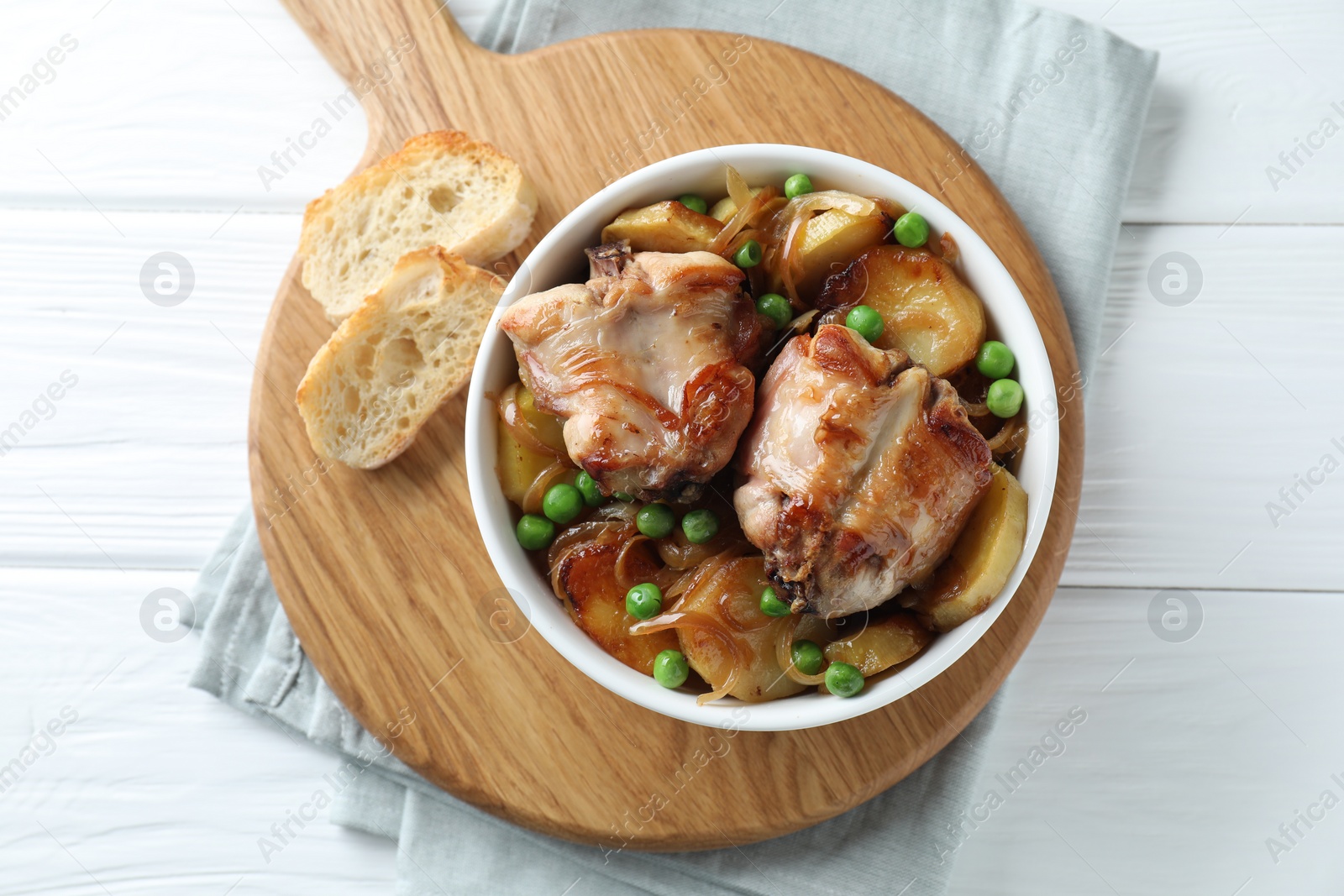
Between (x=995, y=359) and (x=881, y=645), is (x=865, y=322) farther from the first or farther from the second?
(x=881, y=645)

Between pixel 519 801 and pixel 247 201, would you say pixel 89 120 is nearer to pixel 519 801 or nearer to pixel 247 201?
pixel 247 201

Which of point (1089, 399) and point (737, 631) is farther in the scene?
point (1089, 399)

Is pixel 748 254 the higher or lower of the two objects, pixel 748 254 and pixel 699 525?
the higher

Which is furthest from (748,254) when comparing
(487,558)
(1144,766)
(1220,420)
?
(1144,766)

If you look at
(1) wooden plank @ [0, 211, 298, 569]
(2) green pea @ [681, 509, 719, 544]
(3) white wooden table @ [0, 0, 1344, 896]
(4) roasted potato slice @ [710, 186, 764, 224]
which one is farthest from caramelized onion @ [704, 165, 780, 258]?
(1) wooden plank @ [0, 211, 298, 569]

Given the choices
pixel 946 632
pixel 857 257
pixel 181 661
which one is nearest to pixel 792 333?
pixel 857 257

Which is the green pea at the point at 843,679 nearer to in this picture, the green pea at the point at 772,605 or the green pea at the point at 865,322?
the green pea at the point at 772,605
